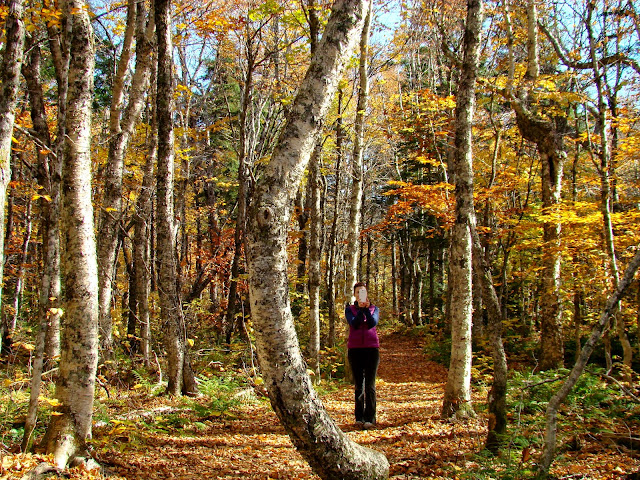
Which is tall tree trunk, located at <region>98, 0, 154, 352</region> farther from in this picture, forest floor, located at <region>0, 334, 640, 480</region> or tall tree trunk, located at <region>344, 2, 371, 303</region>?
tall tree trunk, located at <region>344, 2, 371, 303</region>

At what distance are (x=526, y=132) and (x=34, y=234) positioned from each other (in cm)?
1704

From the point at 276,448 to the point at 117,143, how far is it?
5399 millimetres

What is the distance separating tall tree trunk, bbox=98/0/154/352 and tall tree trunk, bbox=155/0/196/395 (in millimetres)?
943

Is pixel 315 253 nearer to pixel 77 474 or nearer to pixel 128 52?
pixel 128 52

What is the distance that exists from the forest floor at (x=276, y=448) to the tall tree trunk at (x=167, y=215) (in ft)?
2.33

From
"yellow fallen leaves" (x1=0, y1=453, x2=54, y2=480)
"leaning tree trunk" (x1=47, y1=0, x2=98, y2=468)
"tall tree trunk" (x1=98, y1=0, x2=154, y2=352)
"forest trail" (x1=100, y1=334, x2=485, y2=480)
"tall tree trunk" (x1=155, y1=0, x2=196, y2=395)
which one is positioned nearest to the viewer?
"yellow fallen leaves" (x1=0, y1=453, x2=54, y2=480)

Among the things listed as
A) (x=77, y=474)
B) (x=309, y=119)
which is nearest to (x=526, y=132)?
(x=309, y=119)

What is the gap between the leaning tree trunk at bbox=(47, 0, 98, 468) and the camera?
361 centimetres

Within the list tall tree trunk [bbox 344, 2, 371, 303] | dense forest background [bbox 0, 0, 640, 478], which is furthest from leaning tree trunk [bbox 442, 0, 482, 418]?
tall tree trunk [bbox 344, 2, 371, 303]

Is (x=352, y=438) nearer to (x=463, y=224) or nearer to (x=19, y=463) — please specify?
(x=463, y=224)

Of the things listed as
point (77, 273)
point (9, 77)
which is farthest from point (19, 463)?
point (9, 77)

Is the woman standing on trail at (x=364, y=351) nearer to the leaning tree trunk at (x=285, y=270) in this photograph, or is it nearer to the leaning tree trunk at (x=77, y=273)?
the leaning tree trunk at (x=285, y=270)

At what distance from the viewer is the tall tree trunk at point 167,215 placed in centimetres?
626

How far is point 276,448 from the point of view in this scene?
192 inches
